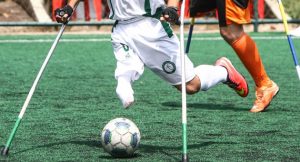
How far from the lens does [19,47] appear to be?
1532 centimetres

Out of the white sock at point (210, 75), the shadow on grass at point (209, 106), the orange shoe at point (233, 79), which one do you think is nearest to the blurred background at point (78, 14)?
the shadow on grass at point (209, 106)

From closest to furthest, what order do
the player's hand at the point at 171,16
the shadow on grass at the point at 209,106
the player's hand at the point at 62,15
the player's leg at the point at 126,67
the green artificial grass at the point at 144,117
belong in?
1. the player's hand at the point at 171,16
2. the green artificial grass at the point at 144,117
3. the player's hand at the point at 62,15
4. the player's leg at the point at 126,67
5. the shadow on grass at the point at 209,106

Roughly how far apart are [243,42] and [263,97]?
492 millimetres

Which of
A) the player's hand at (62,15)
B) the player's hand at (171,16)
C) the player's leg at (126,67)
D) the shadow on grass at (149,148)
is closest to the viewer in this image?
the player's hand at (171,16)

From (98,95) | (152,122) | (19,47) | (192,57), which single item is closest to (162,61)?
(152,122)

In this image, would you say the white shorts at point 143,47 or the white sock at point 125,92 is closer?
the white sock at point 125,92

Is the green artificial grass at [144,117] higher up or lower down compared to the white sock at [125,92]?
lower down

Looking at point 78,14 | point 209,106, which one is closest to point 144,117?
point 209,106

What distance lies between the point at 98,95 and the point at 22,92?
77 cm

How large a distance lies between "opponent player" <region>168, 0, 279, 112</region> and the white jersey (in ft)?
5.13

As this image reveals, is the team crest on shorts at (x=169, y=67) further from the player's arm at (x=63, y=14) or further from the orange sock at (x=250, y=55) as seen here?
the orange sock at (x=250, y=55)

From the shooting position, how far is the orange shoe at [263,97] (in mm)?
7828

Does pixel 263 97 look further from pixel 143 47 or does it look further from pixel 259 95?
pixel 143 47

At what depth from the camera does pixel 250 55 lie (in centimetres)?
789
